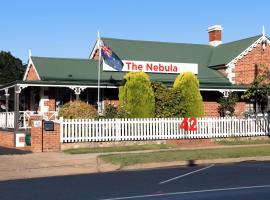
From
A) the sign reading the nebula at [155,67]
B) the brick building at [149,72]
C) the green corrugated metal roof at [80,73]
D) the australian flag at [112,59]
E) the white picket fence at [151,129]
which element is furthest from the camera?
the sign reading the nebula at [155,67]

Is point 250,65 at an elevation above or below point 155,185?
above

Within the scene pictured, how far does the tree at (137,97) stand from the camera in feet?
82.6

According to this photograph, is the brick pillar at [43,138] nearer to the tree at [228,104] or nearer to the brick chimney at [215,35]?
the tree at [228,104]

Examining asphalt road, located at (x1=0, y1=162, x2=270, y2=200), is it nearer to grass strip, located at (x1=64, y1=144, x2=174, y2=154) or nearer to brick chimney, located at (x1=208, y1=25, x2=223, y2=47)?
grass strip, located at (x1=64, y1=144, x2=174, y2=154)

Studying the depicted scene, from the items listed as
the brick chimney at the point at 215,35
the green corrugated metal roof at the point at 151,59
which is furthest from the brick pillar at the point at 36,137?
the brick chimney at the point at 215,35

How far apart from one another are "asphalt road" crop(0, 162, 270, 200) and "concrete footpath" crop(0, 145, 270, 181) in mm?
1097

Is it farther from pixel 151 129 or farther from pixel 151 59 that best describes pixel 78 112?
pixel 151 59

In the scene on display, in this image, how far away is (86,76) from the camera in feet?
95.2

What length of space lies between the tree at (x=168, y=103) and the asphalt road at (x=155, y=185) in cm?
1031

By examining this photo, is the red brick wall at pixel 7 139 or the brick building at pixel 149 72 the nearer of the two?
the red brick wall at pixel 7 139

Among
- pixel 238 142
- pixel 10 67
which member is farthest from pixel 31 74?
pixel 10 67

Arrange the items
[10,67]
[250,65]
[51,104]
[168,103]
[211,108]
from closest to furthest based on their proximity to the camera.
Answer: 1. [168,103]
2. [51,104]
3. [211,108]
4. [250,65]
5. [10,67]

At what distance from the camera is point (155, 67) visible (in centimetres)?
3100

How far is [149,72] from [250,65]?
7177 mm
